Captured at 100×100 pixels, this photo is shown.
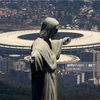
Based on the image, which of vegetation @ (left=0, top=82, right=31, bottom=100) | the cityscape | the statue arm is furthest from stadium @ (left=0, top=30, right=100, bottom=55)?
the statue arm

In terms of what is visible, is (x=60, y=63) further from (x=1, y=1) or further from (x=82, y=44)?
(x=1, y=1)

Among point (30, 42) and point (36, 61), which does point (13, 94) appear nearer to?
point (36, 61)

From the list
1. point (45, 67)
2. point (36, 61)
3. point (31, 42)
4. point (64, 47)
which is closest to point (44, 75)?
point (45, 67)

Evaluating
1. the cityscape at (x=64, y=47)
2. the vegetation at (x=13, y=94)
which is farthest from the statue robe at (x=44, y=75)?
the cityscape at (x=64, y=47)

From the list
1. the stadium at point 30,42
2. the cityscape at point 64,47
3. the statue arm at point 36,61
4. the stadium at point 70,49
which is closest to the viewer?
the statue arm at point 36,61

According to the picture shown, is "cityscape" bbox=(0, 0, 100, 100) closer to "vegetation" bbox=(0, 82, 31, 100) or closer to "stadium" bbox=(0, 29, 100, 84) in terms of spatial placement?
"stadium" bbox=(0, 29, 100, 84)

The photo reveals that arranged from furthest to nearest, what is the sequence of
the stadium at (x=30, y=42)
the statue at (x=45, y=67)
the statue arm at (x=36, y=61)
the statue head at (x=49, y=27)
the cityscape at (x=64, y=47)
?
the stadium at (x=30, y=42) < the cityscape at (x=64, y=47) < the statue head at (x=49, y=27) < the statue at (x=45, y=67) < the statue arm at (x=36, y=61)

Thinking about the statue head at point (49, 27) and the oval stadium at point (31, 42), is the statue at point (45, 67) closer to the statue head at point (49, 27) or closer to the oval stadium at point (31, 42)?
the statue head at point (49, 27)

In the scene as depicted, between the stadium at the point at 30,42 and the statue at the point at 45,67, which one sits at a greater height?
the statue at the point at 45,67
